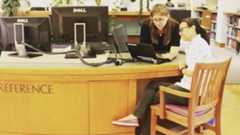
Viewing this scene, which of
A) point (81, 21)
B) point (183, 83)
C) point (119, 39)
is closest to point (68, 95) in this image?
point (119, 39)

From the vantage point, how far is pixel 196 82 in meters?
2.49

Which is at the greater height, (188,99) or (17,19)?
(17,19)

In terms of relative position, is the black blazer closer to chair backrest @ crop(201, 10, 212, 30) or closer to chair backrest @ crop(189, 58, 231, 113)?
chair backrest @ crop(189, 58, 231, 113)

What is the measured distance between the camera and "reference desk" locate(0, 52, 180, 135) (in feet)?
8.72

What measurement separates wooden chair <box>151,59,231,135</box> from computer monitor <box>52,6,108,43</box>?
37.5 inches

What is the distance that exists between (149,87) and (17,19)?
1.33 metres

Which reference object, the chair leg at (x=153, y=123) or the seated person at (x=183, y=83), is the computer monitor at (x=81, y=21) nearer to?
the seated person at (x=183, y=83)

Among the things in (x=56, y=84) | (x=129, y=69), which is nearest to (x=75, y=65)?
(x=56, y=84)

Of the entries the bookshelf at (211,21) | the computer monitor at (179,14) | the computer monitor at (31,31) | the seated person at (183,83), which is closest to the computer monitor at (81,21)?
the computer monitor at (31,31)

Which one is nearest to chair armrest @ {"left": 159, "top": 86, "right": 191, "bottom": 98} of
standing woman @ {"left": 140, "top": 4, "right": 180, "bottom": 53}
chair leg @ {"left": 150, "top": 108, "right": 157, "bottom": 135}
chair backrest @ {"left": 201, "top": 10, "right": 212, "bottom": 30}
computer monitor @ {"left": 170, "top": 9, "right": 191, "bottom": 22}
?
chair leg @ {"left": 150, "top": 108, "right": 157, "bottom": 135}

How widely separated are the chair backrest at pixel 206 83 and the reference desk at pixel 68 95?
0.33 metres

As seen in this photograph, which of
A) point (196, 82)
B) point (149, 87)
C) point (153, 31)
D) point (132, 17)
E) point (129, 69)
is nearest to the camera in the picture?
point (196, 82)

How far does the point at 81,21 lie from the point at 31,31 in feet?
1.54

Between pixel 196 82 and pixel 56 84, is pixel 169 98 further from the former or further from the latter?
pixel 56 84
